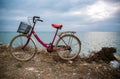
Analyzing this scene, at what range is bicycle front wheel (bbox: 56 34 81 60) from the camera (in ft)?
19.7

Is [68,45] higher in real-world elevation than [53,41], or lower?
lower

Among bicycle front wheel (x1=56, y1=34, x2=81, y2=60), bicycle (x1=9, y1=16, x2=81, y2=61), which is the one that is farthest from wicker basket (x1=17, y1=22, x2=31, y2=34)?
bicycle front wheel (x1=56, y1=34, x2=81, y2=60)

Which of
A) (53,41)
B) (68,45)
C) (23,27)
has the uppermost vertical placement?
(23,27)

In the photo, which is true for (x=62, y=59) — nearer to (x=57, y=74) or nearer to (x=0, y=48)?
(x=57, y=74)

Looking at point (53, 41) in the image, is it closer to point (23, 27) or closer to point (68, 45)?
point (68, 45)

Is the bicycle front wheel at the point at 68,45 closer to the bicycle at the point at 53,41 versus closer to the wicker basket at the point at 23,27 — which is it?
the bicycle at the point at 53,41

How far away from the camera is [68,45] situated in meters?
6.11

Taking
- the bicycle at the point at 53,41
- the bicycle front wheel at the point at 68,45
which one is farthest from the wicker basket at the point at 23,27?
the bicycle front wheel at the point at 68,45

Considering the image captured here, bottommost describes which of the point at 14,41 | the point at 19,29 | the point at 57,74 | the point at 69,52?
the point at 57,74

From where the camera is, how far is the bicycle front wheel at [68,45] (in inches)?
237

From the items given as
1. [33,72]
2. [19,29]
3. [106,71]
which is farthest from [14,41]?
[106,71]

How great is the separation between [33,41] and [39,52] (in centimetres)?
160

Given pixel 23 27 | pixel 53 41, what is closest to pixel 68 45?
pixel 53 41

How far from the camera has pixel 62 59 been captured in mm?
6156
